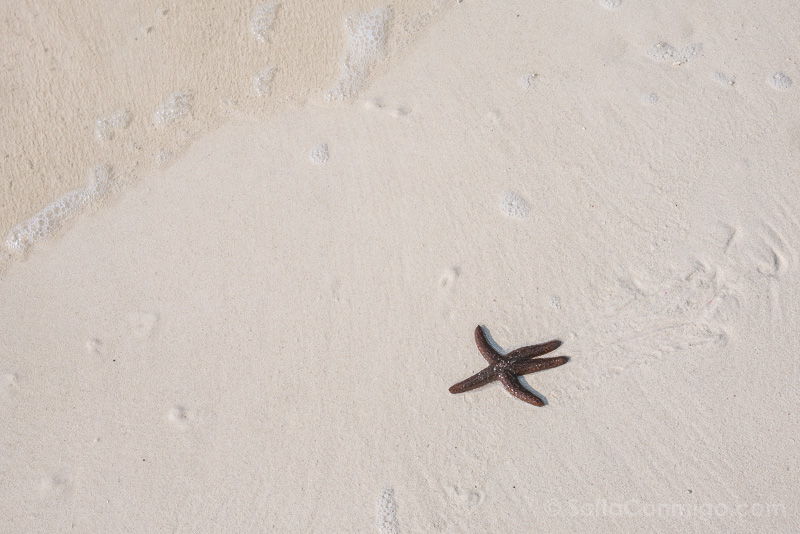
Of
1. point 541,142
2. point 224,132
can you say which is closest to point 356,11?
point 224,132

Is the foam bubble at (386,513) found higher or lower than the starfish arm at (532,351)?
lower

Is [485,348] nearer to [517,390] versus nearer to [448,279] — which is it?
[517,390]

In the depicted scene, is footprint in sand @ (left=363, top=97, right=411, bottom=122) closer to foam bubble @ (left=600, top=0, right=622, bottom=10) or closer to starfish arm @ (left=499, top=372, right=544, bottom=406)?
foam bubble @ (left=600, top=0, right=622, bottom=10)

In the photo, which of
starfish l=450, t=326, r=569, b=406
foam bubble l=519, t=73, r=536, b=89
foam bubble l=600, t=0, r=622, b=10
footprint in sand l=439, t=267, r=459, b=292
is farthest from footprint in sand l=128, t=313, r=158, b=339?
foam bubble l=600, t=0, r=622, b=10

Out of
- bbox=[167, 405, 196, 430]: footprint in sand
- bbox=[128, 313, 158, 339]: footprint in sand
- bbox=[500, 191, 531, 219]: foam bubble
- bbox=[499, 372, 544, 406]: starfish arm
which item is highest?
bbox=[500, 191, 531, 219]: foam bubble

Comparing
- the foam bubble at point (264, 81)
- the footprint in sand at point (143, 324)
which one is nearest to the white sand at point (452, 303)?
the footprint in sand at point (143, 324)

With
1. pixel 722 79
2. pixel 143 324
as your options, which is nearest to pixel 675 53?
pixel 722 79

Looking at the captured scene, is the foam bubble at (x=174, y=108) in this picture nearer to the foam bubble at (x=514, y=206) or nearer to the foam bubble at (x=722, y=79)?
the foam bubble at (x=514, y=206)
